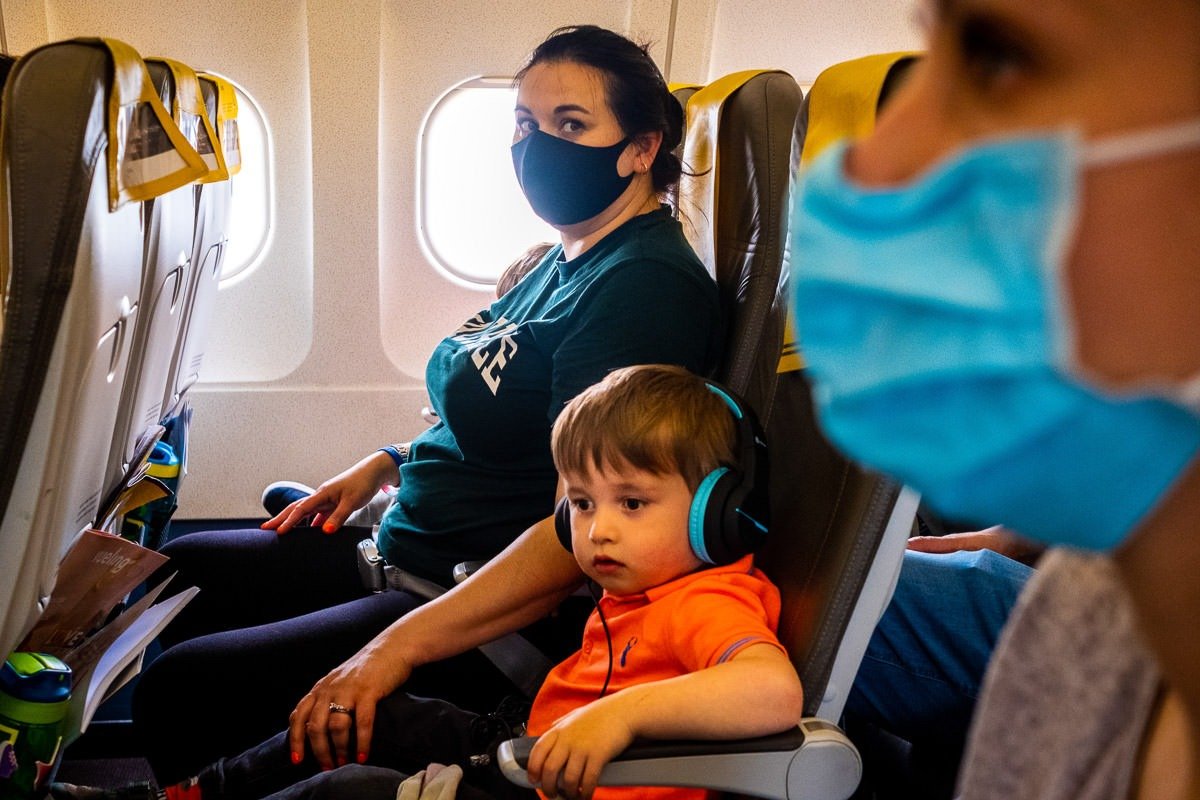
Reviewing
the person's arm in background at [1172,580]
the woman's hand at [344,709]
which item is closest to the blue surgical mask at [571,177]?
the woman's hand at [344,709]

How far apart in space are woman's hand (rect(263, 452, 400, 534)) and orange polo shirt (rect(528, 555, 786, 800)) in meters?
0.92

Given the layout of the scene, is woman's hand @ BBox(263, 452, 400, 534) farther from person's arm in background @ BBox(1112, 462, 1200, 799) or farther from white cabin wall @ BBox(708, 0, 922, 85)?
person's arm in background @ BBox(1112, 462, 1200, 799)

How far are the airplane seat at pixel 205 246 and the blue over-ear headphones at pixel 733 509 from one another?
1.13 meters

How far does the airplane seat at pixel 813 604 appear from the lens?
1.27 metres

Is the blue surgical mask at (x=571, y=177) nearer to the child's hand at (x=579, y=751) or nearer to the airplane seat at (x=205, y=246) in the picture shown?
the airplane seat at (x=205, y=246)

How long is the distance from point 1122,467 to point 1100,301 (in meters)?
0.09

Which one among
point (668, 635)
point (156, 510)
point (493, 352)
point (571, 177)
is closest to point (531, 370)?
point (493, 352)

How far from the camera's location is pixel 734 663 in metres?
1.30

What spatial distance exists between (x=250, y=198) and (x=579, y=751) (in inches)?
106

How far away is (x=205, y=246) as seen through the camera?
2.41 meters

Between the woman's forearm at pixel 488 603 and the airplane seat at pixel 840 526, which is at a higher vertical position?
the airplane seat at pixel 840 526

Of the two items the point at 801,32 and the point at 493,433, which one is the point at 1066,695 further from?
the point at 801,32

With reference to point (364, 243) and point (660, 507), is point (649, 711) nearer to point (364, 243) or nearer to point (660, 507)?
point (660, 507)

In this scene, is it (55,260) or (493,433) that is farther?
(493,433)
